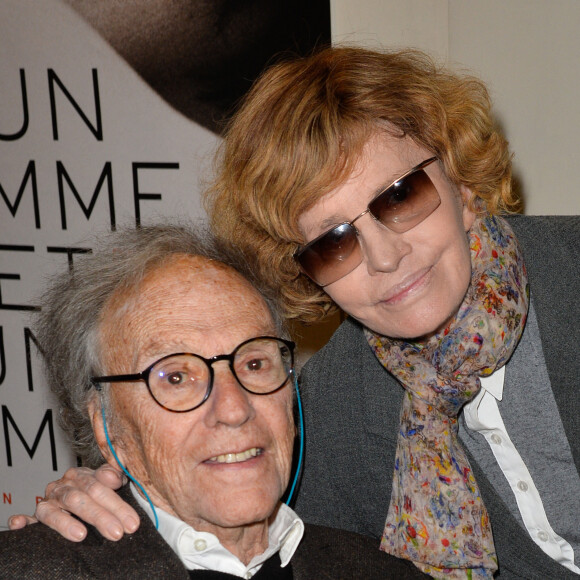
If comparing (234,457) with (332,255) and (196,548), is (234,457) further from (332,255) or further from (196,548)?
(332,255)

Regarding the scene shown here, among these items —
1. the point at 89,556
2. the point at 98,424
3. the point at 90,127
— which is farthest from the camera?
the point at 90,127

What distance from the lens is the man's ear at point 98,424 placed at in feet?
6.05

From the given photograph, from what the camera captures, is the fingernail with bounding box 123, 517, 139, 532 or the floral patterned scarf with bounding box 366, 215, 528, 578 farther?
the floral patterned scarf with bounding box 366, 215, 528, 578

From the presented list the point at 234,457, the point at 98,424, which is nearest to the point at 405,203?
the point at 234,457

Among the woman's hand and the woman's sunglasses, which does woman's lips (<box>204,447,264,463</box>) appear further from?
the woman's sunglasses

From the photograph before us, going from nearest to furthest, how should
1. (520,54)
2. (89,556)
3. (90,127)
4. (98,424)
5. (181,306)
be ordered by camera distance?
(89,556), (181,306), (98,424), (520,54), (90,127)

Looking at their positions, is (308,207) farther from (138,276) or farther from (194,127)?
(194,127)

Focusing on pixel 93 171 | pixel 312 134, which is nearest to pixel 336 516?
pixel 312 134

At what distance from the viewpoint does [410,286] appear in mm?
1896

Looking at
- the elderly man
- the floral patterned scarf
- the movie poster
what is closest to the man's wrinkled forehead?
the elderly man

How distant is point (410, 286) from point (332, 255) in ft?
0.71

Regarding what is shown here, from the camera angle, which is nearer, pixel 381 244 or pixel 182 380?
pixel 182 380

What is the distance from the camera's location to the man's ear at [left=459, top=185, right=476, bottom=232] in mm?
2145

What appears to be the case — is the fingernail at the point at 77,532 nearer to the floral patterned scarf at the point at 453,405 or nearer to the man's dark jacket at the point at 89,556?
the man's dark jacket at the point at 89,556
